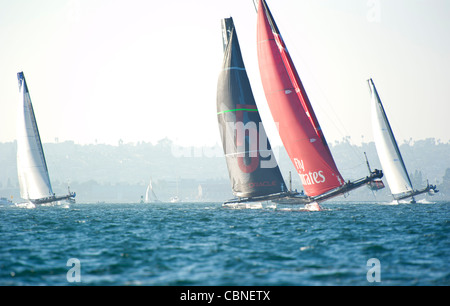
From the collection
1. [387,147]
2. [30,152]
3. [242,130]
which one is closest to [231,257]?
[242,130]

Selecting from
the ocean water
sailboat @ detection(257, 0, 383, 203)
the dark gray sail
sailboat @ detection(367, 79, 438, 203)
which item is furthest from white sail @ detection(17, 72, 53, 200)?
sailboat @ detection(367, 79, 438, 203)

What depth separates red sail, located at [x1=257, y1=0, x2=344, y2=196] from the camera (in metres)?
42.9

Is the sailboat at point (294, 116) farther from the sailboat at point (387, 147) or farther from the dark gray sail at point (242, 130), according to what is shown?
the sailboat at point (387, 147)

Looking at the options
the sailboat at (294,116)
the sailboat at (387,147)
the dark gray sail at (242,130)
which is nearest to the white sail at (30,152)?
the dark gray sail at (242,130)

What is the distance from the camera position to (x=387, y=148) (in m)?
77.2

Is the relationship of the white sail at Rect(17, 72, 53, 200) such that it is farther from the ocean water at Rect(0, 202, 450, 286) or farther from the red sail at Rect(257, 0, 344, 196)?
the ocean water at Rect(0, 202, 450, 286)

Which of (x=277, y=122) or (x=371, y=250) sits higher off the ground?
(x=277, y=122)

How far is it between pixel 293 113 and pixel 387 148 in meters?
38.8

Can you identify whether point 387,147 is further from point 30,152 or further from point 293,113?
point 30,152

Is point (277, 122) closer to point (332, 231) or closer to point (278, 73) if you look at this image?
point (278, 73)

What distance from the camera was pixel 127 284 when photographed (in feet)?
51.1
